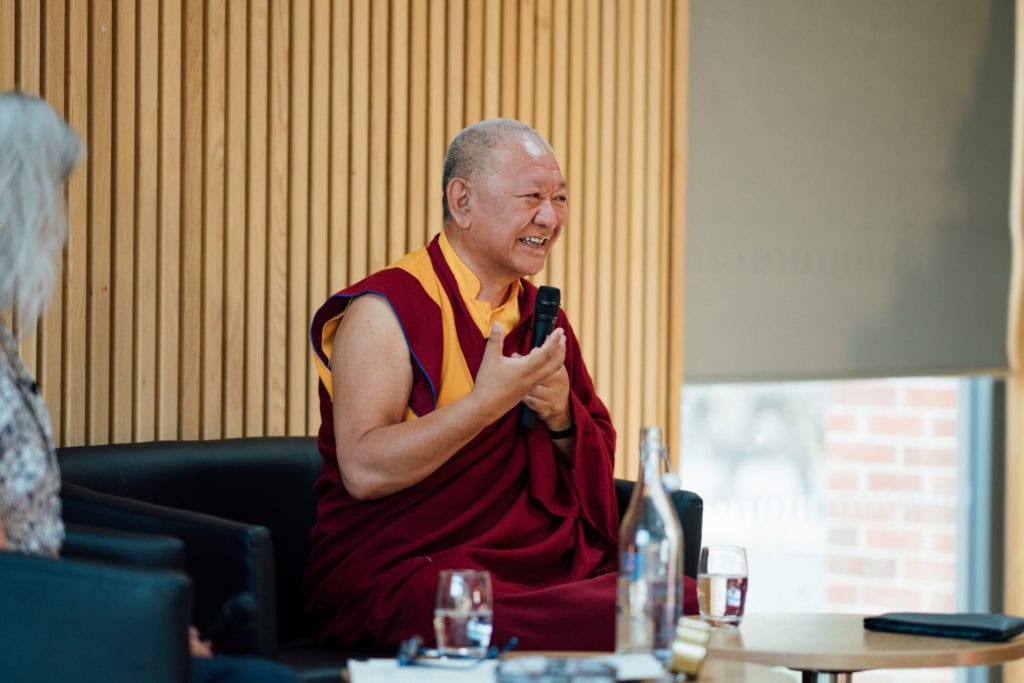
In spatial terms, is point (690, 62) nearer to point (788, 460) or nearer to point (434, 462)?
point (788, 460)


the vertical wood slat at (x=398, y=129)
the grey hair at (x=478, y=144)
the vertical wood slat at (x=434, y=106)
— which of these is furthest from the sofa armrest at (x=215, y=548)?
the vertical wood slat at (x=434, y=106)

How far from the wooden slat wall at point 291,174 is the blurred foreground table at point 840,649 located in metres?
1.42

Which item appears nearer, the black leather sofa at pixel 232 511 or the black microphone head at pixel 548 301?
the black leather sofa at pixel 232 511

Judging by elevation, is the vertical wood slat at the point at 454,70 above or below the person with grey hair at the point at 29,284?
above

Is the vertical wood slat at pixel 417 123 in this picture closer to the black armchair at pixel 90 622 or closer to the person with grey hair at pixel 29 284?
the person with grey hair at pixel 29 284

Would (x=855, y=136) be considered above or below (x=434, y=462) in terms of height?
above

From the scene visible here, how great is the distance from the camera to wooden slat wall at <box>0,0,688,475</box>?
3010mm

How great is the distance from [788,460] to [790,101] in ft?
3.68

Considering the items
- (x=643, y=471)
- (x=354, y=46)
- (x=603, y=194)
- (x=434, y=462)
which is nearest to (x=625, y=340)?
(x=603, y=194)

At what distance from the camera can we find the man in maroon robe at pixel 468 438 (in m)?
2.61

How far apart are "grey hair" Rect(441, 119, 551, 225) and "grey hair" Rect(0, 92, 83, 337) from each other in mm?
1158

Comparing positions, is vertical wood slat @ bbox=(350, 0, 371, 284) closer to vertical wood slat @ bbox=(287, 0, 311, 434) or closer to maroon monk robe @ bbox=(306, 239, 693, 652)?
vertical wood slat @ bbox=(287, 0, 311, 434)

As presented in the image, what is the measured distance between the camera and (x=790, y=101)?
13.8 feet

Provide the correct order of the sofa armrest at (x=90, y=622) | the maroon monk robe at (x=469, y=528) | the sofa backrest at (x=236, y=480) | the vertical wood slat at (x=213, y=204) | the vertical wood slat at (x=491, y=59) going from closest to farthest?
the sofa armrest at (x=90, y=622) < the maroon monk robe at (x=469, y=528) < the sofa backrest at (x=236, y=480) < the vertical wood slat at (x=213, y=204) < the vertical wood slat at (x=491, y=59)
